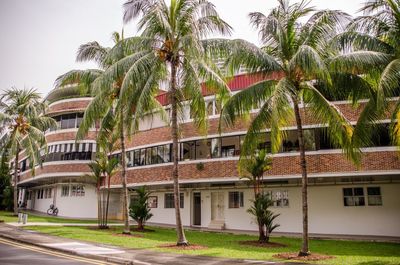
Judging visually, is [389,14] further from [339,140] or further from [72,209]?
[72,209]

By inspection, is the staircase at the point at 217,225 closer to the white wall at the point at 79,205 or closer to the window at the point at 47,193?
the white wall at the point at 79,205

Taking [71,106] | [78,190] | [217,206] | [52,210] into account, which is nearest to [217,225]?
[217,206]

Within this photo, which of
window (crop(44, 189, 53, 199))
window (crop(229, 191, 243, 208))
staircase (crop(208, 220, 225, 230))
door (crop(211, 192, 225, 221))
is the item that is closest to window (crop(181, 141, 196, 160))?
door (crop(211, 192, 225, 221))

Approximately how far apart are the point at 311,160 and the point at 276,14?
913 centimetres

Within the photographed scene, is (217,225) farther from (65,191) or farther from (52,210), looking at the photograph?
(52,210)

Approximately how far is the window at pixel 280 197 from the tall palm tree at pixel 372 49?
35.2 ft

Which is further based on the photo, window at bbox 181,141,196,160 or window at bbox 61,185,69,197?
window at bbox 61,185,69,197

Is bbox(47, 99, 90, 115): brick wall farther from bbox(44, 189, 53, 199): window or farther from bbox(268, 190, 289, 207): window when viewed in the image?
bbox(268, 190, 289, 207): window

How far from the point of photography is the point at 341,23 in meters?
14.0

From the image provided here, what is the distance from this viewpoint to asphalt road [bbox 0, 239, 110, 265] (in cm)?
1052

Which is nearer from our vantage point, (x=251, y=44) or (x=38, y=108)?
(x=251, y=44)

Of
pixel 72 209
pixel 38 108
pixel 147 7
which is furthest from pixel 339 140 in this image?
pixel 72 209

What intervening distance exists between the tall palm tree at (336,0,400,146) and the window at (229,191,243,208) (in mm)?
13112

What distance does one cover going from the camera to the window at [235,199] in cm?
2508
